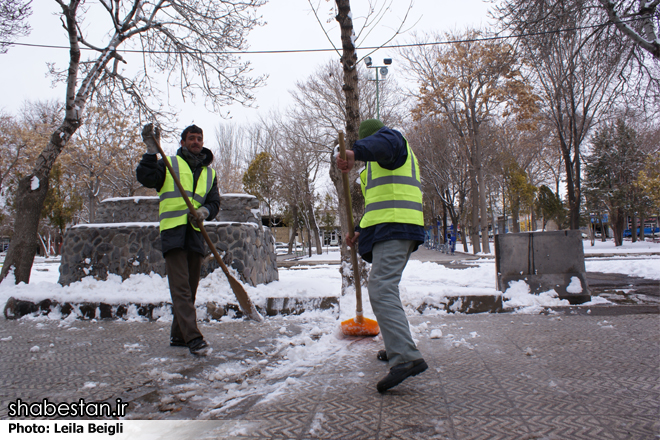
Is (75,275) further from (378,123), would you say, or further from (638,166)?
(638,166)

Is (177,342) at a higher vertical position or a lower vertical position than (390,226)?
lower

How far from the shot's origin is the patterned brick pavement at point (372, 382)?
1840 mm

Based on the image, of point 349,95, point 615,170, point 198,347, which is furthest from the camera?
point 615,170

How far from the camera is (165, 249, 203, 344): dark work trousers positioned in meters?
3.25

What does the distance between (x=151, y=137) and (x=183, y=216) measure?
0.67m

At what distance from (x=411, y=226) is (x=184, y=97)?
810cm

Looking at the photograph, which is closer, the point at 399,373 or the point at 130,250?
the point at 399,373

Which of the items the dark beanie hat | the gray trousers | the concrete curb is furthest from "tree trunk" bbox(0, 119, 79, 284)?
the gray trousers

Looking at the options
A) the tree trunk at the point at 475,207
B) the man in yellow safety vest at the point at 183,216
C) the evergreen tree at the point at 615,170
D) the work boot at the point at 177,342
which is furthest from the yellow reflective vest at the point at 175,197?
the evergreen tree at the point at 615,170

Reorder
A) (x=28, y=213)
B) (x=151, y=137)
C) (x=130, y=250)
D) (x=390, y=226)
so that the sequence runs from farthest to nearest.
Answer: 1. (x=28, y=213)
2. (x=130, y=250)
3. (x=151, y=137)
4. (x=390, y=226)

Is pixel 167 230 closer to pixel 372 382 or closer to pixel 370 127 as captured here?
pixel 370 127

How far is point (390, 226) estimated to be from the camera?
256 cm

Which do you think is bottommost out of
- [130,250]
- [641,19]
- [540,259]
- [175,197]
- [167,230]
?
[540,259]

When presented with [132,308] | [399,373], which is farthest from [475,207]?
[399,373]
